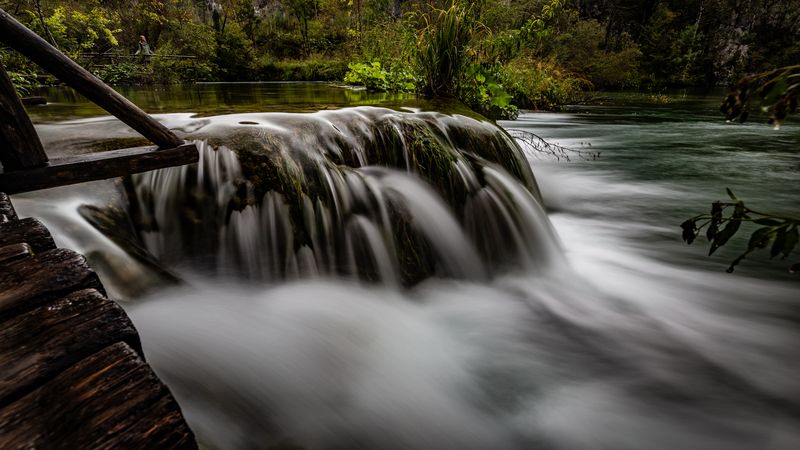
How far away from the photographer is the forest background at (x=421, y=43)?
702cm

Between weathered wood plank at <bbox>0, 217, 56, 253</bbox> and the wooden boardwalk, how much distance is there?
13 centimetres

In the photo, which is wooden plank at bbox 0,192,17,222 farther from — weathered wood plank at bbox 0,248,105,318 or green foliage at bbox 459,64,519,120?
green foliage at bbox 459,64,519,120

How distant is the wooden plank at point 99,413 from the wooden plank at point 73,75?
5.65ft

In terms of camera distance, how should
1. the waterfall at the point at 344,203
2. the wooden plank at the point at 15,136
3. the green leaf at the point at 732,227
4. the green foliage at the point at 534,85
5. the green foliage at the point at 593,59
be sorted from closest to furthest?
the green leaf at the point at 732,227
the wooden plank at the point at 15,136
the waterfall at the point at 344,203
the green foliage at the point at 534,85
the green foliage at the point at 593,59

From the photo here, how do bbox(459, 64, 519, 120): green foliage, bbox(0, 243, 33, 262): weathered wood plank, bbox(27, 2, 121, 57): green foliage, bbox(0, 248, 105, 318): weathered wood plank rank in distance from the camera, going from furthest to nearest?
bbox(27, 2, 121, 57): green foliage
bbox(459, 64, 519, 120): green foliage
bbox(0, 243, 33, 262): weathered wood plank
bbox(0, 248, 105, 318): weathered wood plank

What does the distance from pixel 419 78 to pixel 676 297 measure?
4833 millimetres

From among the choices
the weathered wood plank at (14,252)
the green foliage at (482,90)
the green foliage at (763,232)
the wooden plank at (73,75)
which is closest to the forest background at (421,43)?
the green foliage at (482,90)

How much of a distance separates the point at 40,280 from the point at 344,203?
211 cm

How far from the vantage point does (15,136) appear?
69.9 inches

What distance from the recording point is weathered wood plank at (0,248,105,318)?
2.98ft

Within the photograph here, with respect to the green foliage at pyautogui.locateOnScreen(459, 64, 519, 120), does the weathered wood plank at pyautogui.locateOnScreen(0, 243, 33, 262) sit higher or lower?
lower

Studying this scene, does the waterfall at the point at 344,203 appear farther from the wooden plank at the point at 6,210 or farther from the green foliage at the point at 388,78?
the green foliage at the point at 388,78

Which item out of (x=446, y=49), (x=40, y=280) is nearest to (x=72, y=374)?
(x=40, y=280)

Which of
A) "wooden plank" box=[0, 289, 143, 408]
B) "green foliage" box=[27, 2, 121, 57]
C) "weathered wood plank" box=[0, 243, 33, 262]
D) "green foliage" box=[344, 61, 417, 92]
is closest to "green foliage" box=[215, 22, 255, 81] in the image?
"green foliage" box=[27, 2, 121, 57]
